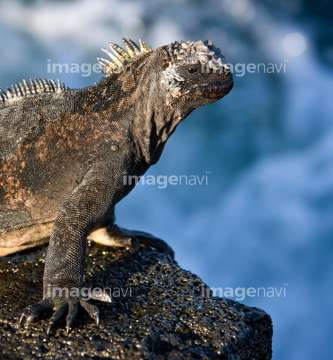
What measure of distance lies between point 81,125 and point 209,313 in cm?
187

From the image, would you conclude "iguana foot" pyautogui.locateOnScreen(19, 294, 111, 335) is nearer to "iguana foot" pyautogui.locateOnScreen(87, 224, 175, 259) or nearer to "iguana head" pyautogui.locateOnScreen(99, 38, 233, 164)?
"iguana foot" pyautogui.locateOnScreen(87, 224, 175, 259)

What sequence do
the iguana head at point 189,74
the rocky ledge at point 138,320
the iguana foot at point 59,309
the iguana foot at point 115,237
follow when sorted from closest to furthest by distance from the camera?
1. the rocky ledge at point 138,320
2. the iguana foot at point 59,309
3. the iguana head at point 189,74
4. the iguana foot at point 115,237

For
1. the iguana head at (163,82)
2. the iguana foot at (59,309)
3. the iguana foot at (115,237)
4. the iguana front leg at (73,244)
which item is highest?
the iguana head at (163,82)

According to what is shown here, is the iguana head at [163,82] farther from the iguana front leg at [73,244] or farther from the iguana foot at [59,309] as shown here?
the iguana foot at [59,309]

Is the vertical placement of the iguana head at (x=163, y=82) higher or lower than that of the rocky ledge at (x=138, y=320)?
higher

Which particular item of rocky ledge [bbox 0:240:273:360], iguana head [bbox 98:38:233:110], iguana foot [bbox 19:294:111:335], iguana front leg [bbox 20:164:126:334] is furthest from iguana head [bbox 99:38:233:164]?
iguana foot [bbox 19:294:111:335]

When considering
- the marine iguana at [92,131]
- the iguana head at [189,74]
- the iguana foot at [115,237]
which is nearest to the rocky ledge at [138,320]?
the iguana foot at [115,237]

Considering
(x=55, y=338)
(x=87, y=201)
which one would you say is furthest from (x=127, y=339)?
(x=87, y=201)

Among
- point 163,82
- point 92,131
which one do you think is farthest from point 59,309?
point 163,82

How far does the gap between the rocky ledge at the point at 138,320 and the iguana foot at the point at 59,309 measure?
0.06m

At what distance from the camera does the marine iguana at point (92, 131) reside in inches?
140

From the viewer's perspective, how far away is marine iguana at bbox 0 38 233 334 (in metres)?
3.56

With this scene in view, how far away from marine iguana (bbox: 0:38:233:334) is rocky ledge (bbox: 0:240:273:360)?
0.45 meters

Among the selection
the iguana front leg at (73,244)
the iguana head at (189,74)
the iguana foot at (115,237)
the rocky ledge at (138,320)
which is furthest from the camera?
the iguana foot at (115,237)
